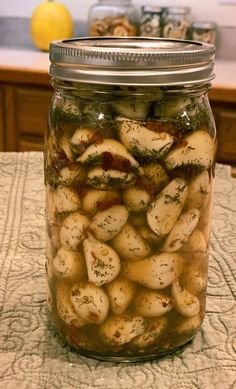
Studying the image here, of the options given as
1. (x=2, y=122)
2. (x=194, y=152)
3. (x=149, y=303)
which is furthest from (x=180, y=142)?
(x=2, y=122)

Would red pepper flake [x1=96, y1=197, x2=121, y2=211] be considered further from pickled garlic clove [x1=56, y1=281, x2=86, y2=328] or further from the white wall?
the white wall

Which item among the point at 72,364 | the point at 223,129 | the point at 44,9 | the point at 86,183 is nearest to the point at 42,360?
the point at 72,364

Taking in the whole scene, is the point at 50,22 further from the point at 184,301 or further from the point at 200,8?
the point at 184,301

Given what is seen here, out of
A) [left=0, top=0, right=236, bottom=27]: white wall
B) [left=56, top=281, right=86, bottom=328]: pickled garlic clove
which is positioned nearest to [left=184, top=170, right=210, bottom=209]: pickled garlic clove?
[left=56, top=281, right=86, bottom=328]: pickled garlic clove

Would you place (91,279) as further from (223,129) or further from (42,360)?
(223,129)

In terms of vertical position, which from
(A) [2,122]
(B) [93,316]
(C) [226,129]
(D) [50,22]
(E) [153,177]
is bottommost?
(A) [2,122]

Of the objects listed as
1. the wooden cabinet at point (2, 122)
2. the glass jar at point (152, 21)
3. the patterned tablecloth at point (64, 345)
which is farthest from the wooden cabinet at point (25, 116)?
the patterned tablecloth at point (64, 345)
